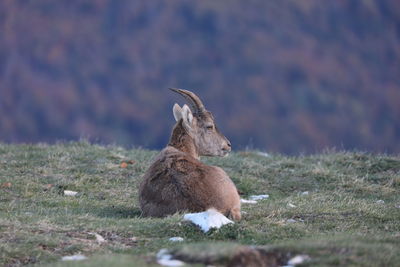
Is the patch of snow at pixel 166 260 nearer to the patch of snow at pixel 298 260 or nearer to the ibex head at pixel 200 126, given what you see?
the patch of snow at pixel 298 260

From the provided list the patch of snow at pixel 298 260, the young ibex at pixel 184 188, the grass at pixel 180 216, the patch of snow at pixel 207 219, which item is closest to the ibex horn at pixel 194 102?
the young ibex at pixel 184 188

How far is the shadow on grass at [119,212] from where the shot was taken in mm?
→ 11570

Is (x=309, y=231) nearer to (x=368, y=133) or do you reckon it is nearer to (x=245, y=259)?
(x=245, y=259)

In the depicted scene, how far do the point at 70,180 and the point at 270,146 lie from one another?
93.8 ft

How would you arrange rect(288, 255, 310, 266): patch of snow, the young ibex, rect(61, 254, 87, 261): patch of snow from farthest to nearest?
the young ibex → rect(61, 254, 87, 261): patch of snow → rect(288, 255, 310, 266): patch of snow

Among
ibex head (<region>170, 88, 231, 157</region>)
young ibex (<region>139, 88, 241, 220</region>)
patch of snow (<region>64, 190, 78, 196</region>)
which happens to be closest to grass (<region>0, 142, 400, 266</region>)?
patch of snow (<region>64, 190, 78, 196</region>)

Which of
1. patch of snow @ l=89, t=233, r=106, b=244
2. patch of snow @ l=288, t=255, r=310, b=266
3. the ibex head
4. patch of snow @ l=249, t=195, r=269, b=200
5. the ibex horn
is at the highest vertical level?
the ibex horn

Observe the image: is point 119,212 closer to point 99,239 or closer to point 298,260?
point 99,239

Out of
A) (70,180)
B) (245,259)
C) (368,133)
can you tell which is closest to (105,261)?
(245,259)

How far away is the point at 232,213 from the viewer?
1068 centimetres

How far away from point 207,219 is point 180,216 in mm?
650

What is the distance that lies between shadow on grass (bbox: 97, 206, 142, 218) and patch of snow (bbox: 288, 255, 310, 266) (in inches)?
145

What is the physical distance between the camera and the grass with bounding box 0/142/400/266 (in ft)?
27.4

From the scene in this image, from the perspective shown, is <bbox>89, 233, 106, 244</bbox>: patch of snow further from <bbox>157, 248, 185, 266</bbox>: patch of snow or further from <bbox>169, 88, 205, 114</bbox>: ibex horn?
<bbox>169, 88, 205, 114</bbox>: ibex horn
